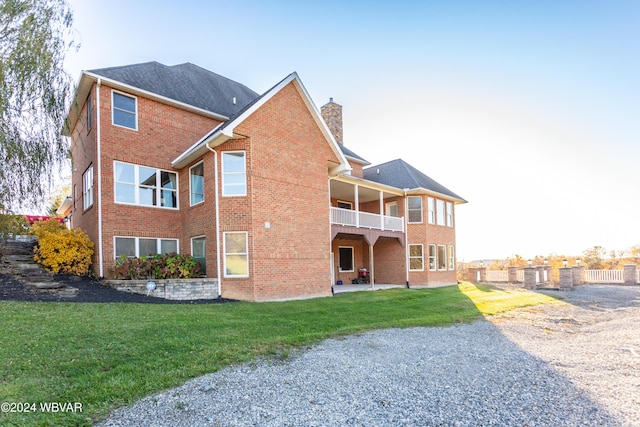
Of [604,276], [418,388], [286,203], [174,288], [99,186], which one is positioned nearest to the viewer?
[418,388]

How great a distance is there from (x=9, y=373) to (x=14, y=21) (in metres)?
7.80

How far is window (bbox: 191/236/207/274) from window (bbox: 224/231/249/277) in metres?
1.34

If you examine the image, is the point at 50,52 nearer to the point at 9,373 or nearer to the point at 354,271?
the point at 9,373

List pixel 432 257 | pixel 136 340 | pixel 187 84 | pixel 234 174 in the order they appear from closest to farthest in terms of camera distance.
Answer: pixel 136 340 < pixel 234 174 < pixel 187 84 < pixel 432 257

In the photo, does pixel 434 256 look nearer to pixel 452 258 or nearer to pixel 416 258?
pixel 416 258

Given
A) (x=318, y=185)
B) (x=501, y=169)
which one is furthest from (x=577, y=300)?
(x=318, y=185)

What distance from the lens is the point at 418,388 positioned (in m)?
4.39

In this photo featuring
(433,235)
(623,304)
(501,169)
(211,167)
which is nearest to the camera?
(211,167)

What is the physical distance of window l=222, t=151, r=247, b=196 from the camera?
12500 mm

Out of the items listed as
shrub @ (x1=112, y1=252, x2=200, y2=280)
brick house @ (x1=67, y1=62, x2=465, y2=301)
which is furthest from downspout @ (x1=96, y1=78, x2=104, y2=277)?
shrub @ (x1=112, y1=252, x2=200, y2=280)

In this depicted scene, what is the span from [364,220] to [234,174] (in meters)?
7.99

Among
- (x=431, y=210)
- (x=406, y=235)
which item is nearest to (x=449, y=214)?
(x=431, y=210)

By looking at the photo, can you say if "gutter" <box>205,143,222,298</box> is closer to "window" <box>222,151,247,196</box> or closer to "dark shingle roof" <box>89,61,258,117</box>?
"window" <box>222,151,247,196</box>

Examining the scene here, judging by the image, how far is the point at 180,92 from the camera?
15398 mm
